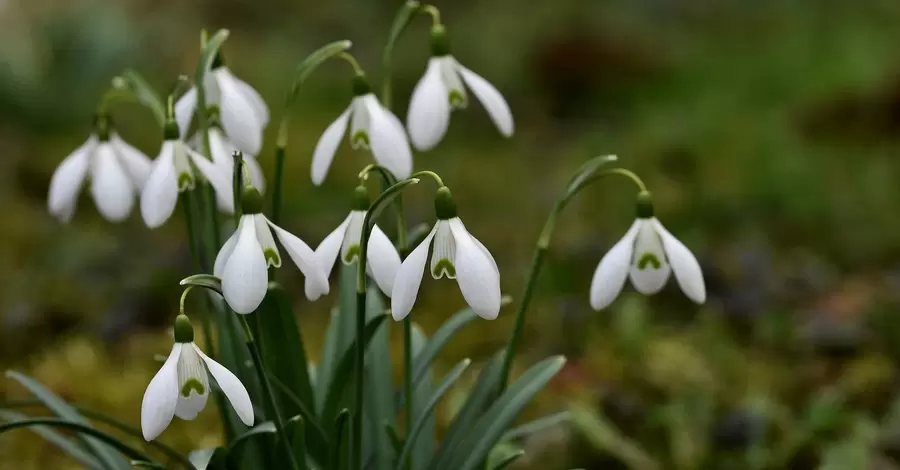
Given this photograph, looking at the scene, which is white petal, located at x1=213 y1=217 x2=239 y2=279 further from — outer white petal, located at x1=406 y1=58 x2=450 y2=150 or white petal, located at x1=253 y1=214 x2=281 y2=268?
outer white petal, located at x1=406 y1=58 x2=450 y2=150

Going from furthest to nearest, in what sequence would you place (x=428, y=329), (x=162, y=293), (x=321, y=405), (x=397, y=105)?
(x=397, y=105) → (x=162, y=293) → (x=428, y=329) → (x=321, y=405)

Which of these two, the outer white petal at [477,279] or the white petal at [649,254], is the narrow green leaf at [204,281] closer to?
the outer white petal at [477,279]

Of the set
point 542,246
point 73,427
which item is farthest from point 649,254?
point 73,427

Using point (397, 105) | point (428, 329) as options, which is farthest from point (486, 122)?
point (428, 329)

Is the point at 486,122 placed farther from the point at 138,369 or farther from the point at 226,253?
the point at 226,253

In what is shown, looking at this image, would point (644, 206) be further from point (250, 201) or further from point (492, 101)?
point (250, 201)

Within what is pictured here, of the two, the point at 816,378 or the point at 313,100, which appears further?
the point at 313,100

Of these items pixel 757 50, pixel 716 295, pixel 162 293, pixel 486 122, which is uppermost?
pixel 162 293
